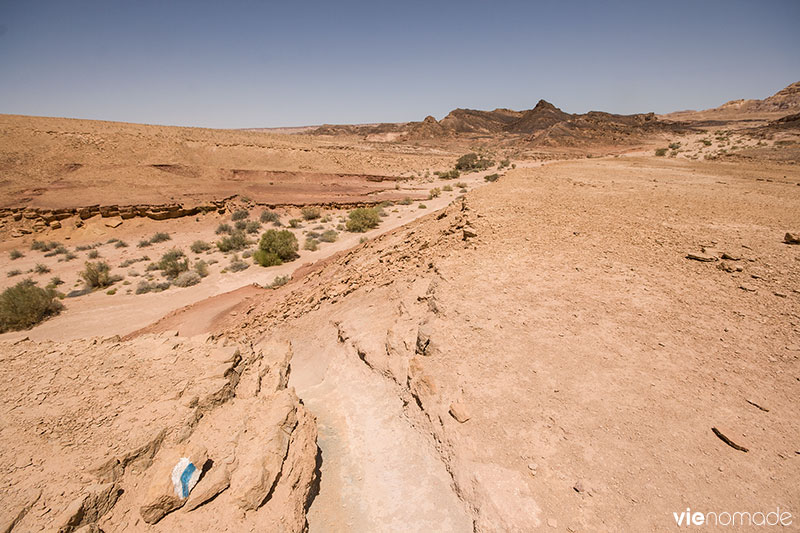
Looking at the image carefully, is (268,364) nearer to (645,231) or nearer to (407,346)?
(407,346)

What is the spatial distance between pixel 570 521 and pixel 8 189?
35863 millimetres

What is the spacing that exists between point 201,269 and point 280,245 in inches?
146

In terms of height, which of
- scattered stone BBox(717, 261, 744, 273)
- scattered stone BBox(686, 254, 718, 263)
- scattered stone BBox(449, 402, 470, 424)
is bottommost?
scattered stone BBox(449, 402, 470, 424)

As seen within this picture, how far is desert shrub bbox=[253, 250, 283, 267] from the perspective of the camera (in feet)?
55.0

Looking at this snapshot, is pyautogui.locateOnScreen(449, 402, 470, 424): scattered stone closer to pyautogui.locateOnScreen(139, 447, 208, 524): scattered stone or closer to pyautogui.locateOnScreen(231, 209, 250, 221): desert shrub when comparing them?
pyautogui.locateOnScreen(139, 447, 208, 524): scattered stone

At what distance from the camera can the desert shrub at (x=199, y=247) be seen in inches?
742

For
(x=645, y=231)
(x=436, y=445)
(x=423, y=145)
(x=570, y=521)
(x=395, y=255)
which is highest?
(x=423, y=145)

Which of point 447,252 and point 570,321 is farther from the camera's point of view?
point 447,252

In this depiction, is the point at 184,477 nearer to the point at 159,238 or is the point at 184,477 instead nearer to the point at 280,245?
A: the point at 280,245

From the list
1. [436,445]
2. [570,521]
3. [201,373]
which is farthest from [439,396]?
[201,373]

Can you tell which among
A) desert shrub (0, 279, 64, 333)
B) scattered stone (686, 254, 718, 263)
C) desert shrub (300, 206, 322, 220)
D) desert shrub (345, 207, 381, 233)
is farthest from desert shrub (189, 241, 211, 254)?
scattered stone (686, 254, 718, 263)

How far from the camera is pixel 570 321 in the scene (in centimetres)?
552

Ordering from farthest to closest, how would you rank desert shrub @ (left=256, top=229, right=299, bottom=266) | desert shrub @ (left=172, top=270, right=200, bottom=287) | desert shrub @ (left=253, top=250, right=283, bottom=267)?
desert shrub @ (left=256, top=229, right=299, bottom=266), desert shrub @ (left=253, top=250, right=283, bottom=267), desert shrub @ (left=172, top=270, right=200, bottom=287)

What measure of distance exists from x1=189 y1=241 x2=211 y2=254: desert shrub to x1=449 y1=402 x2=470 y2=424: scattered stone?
18.7 meters
